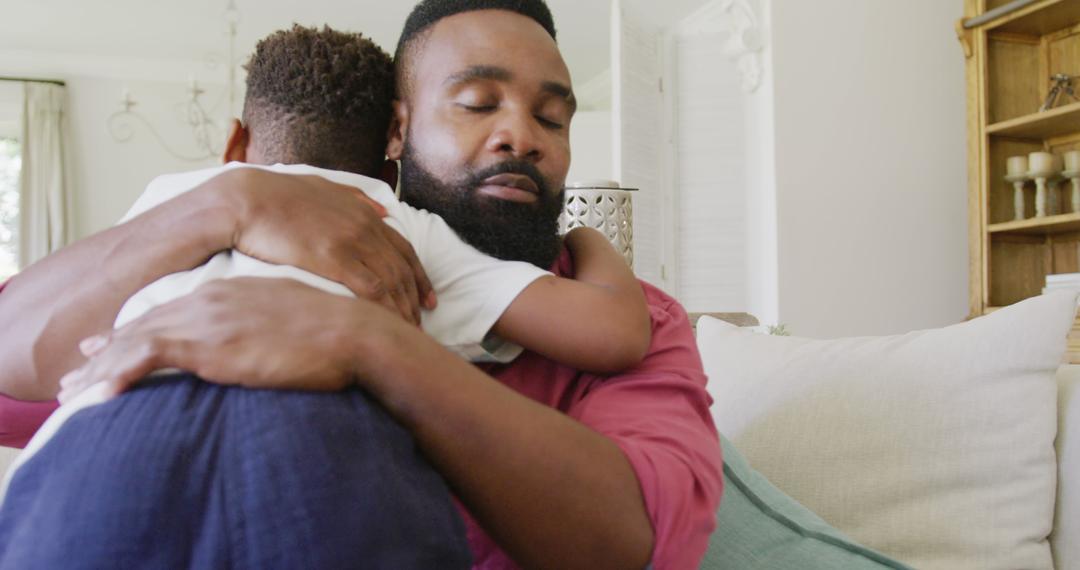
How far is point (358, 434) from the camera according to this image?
525mm

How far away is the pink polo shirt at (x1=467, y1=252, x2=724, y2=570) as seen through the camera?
2.27 ft

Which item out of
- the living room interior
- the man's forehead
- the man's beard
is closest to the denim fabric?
the man's beard

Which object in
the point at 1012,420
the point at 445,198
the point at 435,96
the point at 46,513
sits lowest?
the point at 1012,420

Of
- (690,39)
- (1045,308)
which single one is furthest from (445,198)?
(690,39)

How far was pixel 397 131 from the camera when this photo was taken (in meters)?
1.01

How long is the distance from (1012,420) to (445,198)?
807 mm

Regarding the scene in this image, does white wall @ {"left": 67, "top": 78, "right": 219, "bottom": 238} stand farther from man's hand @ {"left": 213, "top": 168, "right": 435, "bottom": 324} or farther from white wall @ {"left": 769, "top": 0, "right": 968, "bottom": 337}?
man's hand @ {"left": 213, "top": 168, "right": 435, "bottom": 324}

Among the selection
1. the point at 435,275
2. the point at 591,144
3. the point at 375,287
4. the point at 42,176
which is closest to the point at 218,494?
the point at 375,287

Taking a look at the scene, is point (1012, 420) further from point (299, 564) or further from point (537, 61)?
point (299, 564)

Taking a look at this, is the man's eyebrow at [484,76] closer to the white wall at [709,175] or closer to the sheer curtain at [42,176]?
the white wall at [709,175]

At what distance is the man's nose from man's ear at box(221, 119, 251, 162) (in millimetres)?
305

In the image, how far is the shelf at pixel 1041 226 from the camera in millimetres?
3429

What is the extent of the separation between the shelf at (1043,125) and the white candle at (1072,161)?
0.51ft

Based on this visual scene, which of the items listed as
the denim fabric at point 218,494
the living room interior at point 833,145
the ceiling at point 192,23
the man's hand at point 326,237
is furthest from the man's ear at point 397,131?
the ceiling at point 192,23
